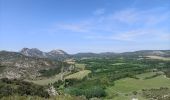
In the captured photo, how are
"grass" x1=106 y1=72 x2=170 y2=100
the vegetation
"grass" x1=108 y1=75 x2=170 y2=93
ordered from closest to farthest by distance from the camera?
the vegetation
"grass" x1=106 y1=72 x2=170 y2=100
"grass" x1=108 y1=75 x2=170 y2=93

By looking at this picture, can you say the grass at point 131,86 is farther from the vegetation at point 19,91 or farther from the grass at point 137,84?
the vegetation at point 19,91

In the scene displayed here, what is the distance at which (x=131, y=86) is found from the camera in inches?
6171

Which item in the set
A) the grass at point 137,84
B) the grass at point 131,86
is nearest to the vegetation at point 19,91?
the grass at point 131,86

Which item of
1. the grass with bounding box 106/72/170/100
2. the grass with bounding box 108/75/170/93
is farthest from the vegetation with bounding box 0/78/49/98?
the grass with bounding box 108/75/170/93

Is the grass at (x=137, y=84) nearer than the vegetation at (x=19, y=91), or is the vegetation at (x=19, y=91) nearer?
the vegetation at (x=19, y=91)

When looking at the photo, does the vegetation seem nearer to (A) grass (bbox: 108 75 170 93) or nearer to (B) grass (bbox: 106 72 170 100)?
(B) grass (bbox: 106 72 170 100)

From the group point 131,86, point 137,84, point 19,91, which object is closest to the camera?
point 19,91

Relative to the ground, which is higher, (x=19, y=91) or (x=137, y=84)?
(x=19, y=91)

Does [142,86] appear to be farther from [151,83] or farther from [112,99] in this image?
[112,99]

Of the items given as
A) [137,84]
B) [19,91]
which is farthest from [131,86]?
[19,91]

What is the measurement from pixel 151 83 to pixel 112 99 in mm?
44429

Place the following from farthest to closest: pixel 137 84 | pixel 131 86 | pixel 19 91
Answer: pixel 137 84 < pixel 131 86 < pixel 19 91

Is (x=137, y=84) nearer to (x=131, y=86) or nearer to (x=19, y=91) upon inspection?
(x=131, y=86)

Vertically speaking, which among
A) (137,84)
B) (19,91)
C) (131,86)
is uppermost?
(19,91)
